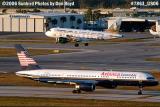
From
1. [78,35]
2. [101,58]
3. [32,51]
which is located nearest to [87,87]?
[101,58]

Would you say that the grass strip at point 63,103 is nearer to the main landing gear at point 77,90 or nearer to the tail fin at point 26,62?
the main landing gear at point 77,90

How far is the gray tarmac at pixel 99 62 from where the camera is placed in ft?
257

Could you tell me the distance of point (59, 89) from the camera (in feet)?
276

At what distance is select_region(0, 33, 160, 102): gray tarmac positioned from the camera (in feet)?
257

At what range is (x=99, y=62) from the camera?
396 feet

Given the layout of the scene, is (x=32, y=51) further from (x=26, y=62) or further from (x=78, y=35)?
(x=26, y=62)

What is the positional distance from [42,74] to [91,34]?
86.6m

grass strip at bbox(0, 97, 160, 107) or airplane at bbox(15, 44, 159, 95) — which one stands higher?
airplane at bbox(15, 44, 159, 95)

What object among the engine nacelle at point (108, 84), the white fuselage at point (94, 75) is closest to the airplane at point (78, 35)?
the white fuselage at point (94, 75)

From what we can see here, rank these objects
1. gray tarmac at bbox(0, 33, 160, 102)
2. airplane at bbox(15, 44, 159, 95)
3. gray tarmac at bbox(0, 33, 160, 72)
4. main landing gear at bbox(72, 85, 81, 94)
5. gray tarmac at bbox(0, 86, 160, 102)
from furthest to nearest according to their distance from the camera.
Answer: gray tarmac at bbox(0, 33, 160, 72) < main landing gear at bbox(72, 85, 81, 94) < gray tarmac at bbox(0, 33, 160, 102) < airplane at bbox(15, 44, 159, 95) < gray tarmac at bbox(0, 86, 160, 102)

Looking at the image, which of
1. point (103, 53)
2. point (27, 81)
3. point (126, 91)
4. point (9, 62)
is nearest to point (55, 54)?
point (103, 53)

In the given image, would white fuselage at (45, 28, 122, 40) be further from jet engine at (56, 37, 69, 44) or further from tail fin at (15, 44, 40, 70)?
tail fin at (15, 44, 40, 70)

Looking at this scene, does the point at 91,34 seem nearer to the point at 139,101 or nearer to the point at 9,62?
the point at 9,62

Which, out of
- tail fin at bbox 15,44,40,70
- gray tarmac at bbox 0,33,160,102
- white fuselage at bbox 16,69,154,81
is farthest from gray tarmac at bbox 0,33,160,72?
white fuselage at bbox 16,69,154,81
